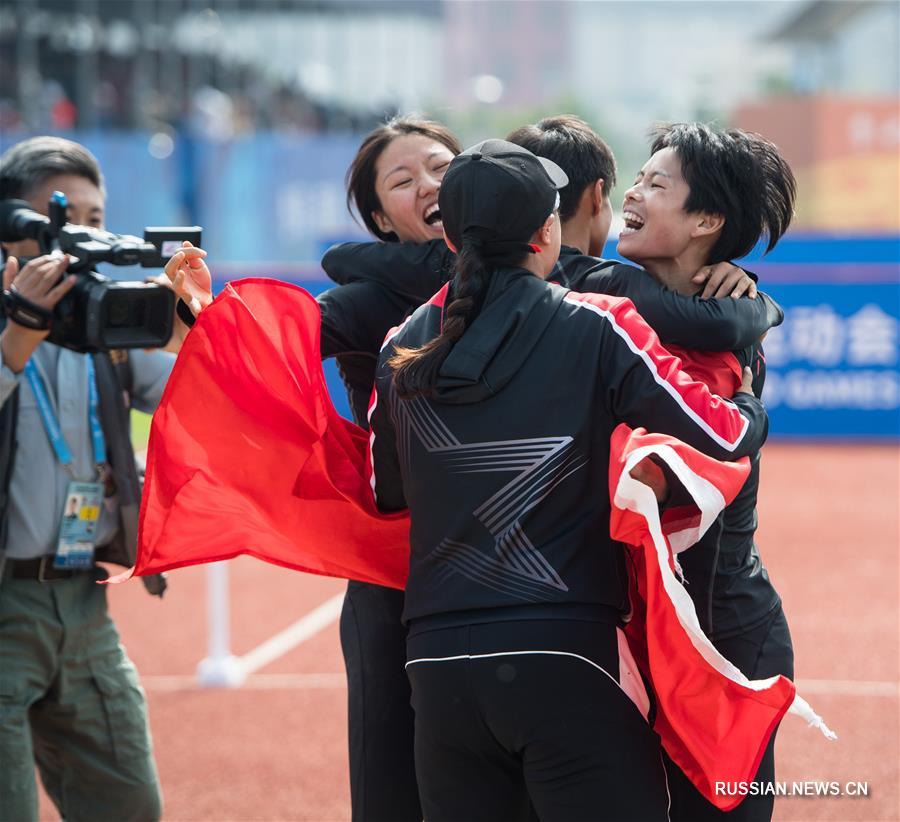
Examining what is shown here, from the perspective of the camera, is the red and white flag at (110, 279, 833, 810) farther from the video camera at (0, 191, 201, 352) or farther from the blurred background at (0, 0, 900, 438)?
the blurred background at (0, 0, 900, 438)

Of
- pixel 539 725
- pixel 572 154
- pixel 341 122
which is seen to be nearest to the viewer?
pixel 539 725

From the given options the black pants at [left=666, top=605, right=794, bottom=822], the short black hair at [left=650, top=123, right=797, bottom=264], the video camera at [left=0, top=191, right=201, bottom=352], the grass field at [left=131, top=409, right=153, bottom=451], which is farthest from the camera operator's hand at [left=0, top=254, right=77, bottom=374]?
the grass field at [left=131, top=409, right=153, bottom=451]

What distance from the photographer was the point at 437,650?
2584 millimetres

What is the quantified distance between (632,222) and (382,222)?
79 centimetres

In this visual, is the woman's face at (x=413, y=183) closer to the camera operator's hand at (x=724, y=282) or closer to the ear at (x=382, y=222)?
the ear at (x=382, y=222)

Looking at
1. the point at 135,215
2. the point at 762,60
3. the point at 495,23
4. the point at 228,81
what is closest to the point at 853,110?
the point at 228,81

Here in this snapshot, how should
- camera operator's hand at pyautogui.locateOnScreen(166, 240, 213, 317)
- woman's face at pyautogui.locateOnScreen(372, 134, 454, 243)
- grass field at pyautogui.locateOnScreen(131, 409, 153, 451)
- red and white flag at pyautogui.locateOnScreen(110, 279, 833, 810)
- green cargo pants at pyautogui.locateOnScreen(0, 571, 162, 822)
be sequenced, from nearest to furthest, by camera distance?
red and white flag at pyautogui.locateOnScreen(110, 279, 833, 810), camera operator's hand at pyautogui.locateOnScreen(166, 240, 213, 317), woman's face at pyautogui.locateOnScreen(372, 134, 454, 243), green cargo pants at pyautogui.locateOnScreen(0, 571, 162, 822), grass field at pyautogui.locateOnScreen(131, 409, 153, 451)

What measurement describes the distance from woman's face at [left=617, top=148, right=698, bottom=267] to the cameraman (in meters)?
1.37

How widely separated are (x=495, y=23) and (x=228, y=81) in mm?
57782

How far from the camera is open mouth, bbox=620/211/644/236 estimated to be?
2.93 metres

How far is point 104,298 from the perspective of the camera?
3.33 meters

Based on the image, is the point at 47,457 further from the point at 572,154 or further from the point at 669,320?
the point at 669,320

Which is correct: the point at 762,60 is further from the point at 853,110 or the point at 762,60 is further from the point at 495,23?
the point at 495,23

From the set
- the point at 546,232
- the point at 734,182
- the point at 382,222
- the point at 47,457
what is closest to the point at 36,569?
the point at 47,457
